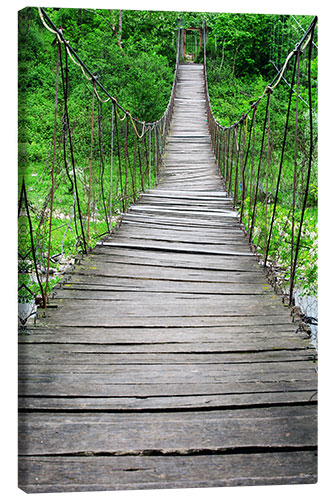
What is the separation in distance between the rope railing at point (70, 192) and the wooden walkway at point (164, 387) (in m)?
0.16

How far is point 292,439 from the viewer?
0.94 m

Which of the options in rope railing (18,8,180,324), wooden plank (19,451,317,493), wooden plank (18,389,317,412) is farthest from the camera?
rope railing (18,8,180,324)

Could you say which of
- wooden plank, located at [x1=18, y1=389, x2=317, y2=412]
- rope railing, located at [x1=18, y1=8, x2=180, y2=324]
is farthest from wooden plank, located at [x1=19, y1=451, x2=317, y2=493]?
rope railing, located at [x1=18, y1=8, x2=180, y2=324]

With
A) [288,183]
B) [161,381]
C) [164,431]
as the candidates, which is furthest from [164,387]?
[288,183]

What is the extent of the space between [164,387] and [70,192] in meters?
3.23

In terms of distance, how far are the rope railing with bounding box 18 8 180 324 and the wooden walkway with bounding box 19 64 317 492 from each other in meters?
0.16

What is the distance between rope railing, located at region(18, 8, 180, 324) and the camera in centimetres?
126

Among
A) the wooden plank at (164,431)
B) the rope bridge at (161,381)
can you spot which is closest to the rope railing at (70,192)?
the rope bridge at (161,381)

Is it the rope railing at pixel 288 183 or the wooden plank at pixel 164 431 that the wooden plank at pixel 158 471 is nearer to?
the wooden plank at pixel 164 431

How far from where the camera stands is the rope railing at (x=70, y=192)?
4.13ft

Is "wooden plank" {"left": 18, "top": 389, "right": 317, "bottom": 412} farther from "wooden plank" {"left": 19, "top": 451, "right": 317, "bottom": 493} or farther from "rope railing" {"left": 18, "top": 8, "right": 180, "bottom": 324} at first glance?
"rope railing" {"left": 18, "top": 8, "right": 180, "bottom": 324}

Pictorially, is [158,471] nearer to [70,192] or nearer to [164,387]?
[164,387]

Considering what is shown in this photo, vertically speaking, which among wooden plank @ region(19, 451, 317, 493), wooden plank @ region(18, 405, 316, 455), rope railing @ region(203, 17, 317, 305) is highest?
rope railing @ region(203, 17, 317, 305)

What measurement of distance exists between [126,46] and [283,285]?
2.09 meters
